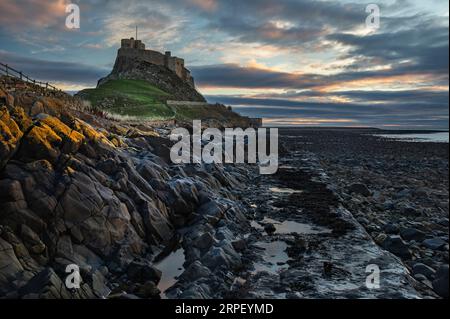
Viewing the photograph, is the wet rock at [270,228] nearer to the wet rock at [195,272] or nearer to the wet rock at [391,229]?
the wet rock at [391,229]

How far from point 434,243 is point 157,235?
1078 cm

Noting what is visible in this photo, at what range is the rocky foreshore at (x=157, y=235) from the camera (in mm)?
9953

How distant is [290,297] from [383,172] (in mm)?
30880

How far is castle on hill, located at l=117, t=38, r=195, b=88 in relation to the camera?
132 meters

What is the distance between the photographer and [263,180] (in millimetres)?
29188

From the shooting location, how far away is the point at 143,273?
10.5 meters

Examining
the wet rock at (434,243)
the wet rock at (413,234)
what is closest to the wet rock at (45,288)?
the wet rock at (434,243)

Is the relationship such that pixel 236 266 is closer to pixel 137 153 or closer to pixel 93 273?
pixel 93 273

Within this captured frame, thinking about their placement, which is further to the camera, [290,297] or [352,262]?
[352,262]

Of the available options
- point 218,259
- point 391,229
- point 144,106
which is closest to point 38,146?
point 218,259

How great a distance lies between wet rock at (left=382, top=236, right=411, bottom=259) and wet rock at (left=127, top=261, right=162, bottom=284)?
876 centimetres

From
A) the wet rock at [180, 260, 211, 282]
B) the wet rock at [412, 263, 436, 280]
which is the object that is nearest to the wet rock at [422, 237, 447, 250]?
the wet rock at [412, 263, 436, 280]

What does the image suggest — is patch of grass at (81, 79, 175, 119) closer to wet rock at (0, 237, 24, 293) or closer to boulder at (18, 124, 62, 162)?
boulder at (18, 124, 62, 162)

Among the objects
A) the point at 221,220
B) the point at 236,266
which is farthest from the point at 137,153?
the point at 236,266
